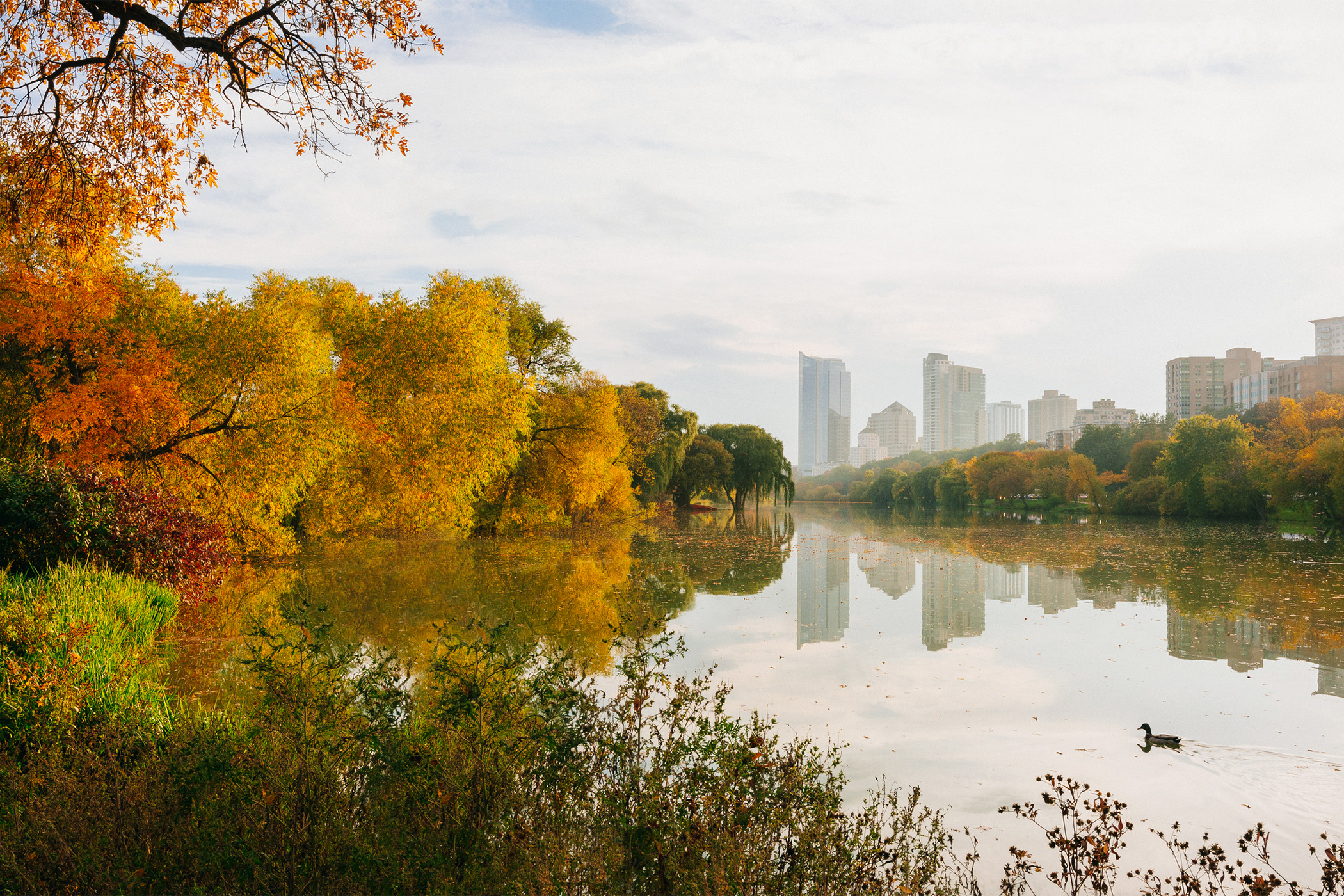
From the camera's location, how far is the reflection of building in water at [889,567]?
1822cm

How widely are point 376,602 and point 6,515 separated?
5.11 metres

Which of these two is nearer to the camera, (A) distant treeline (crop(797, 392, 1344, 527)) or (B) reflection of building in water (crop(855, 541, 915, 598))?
(B) reflection of building in water (crop(855, 541, 915, 598))

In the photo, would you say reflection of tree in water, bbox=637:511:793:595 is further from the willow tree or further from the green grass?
the green grass

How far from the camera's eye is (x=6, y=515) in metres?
10.5

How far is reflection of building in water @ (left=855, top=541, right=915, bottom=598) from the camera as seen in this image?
59.8 ft

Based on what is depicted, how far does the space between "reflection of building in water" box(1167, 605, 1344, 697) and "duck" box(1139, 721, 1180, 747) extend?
341 cm

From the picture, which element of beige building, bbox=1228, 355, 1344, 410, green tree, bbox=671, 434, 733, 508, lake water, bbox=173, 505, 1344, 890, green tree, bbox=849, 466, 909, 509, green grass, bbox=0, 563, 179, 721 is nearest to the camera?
green grass, bbox=0, 563, 179, 721

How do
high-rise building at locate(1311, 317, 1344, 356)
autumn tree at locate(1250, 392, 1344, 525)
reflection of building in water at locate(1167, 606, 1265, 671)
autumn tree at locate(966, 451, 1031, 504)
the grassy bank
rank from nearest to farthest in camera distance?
the grassy bank, reflection of building in water at locate(1167, 606, 1265, 671), autumn tree at locate(1250, 392, 1344, 525), autumn tree at locate(966, 451, 1031, 504), high-rise building at locate(1311, 317, 1344, 356)

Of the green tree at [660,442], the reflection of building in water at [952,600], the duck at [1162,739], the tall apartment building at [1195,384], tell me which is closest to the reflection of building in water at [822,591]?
the reflection of building in water at [952,600]

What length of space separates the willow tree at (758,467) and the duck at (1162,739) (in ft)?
159

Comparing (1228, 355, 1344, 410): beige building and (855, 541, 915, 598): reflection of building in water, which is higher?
(1228, 355, 1344, 410): beige building

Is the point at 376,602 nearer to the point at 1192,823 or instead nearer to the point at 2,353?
the point at 2,353

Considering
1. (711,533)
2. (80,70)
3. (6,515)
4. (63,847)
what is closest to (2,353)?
(6,515)

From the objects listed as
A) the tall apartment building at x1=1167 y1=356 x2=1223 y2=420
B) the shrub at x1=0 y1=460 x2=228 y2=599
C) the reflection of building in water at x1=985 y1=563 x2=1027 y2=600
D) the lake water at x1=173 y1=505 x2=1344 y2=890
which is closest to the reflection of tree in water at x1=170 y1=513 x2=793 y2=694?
the lake water at x1=173 y1=505 x2=1344 y2=890
